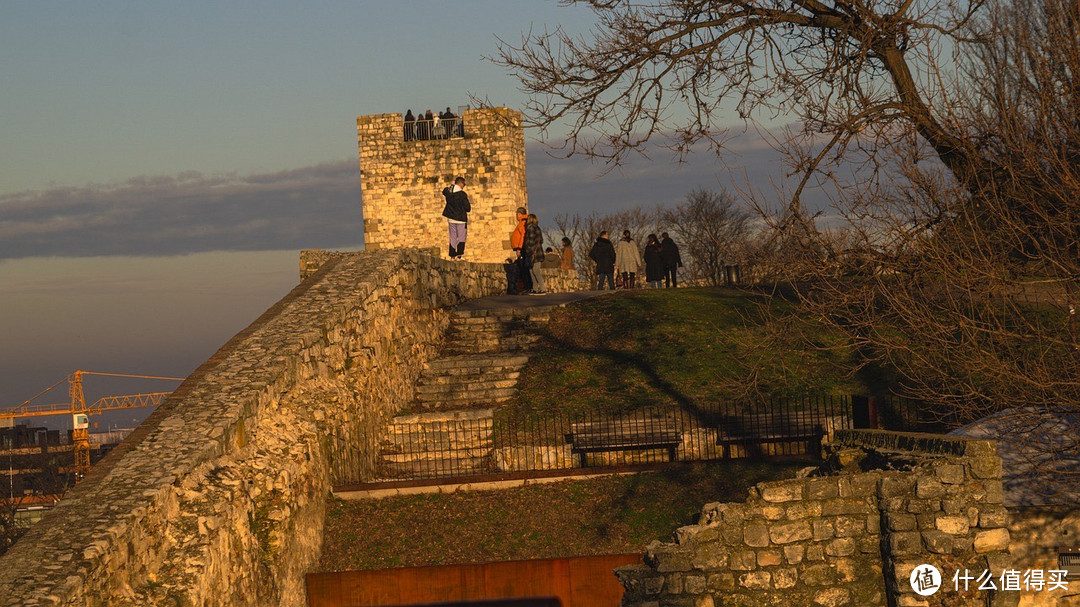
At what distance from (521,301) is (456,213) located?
257 cm

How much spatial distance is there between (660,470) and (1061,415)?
4228 millimetres

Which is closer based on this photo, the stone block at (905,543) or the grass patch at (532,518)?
the stone block at (905,543)

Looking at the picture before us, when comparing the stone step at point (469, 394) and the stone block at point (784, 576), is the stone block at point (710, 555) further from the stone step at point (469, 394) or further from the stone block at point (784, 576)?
the stone step at point (469, 394)

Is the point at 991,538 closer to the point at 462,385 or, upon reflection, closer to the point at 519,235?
the point at 462,385

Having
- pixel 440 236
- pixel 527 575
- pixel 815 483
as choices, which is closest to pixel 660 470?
pixel 527 575

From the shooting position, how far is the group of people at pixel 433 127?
36.5m

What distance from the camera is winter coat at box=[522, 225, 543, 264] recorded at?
2136cm

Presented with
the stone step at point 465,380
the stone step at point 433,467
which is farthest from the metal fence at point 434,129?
the stone step at point 433,467

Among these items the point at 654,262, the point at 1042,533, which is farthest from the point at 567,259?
the point at 1042,533

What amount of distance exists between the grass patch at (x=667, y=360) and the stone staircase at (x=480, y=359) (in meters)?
0.29

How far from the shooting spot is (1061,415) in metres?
10.3

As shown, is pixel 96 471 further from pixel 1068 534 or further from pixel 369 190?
pixel 369 190

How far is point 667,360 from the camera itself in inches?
645

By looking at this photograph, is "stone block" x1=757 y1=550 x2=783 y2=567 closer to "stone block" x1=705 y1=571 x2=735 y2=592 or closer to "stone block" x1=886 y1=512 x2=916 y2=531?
"stone block" x1=705 y1=571 x2=735 y2=592
